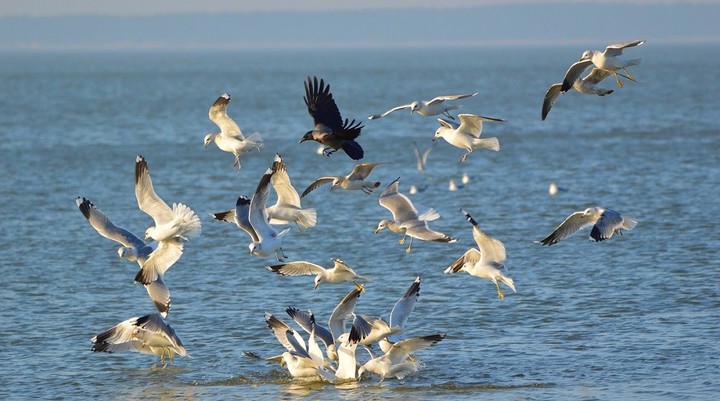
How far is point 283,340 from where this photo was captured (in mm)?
16875

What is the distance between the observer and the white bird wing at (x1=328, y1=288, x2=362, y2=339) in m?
16.2

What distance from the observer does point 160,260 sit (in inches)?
634

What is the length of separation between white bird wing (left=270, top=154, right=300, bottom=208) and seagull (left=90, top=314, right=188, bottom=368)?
88.3 inches

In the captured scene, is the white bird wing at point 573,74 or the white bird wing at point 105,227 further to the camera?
the white bird wing at point 105,227

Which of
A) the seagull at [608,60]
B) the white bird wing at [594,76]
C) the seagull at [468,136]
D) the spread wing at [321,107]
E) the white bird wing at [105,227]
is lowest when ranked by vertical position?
the white bird wing at [105,227]

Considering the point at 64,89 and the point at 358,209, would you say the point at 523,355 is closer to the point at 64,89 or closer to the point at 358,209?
the point at 358,209

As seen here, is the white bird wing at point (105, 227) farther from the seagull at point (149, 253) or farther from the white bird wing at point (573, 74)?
the white bird wing at point (573, 74)

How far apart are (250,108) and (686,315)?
5950cm

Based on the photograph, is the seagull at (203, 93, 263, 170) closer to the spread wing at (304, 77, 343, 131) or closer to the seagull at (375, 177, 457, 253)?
the spread wing at (304, 77, 343, 131)

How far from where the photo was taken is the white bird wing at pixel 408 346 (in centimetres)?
1527

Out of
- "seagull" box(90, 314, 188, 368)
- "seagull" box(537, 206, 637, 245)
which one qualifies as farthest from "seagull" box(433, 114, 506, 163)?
"seagull" box(90, 314, 188, 368)

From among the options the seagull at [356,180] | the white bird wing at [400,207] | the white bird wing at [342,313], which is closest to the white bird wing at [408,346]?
the white bird wing at [342,313]

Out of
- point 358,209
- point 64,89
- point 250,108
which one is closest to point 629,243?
point 358,209

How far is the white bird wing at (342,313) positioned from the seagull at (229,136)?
250cm
